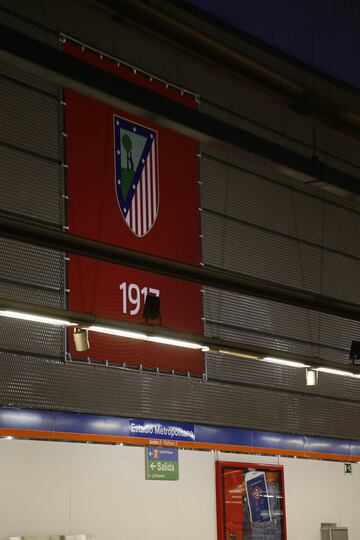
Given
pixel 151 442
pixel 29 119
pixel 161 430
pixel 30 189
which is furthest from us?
pixel 161 430

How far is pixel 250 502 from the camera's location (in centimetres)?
1415

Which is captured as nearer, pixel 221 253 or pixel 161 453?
pixel 161 453

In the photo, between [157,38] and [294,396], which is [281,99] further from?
[294,396]

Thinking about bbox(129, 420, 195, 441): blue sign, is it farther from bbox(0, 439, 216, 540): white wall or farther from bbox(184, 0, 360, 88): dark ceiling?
bbox(184, 0, 360, 88): dark ceiling

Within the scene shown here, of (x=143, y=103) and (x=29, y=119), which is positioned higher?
(x=29, y=119)

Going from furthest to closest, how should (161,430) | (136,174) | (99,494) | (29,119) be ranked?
1. (136,174)
2. (161,430)
3. (99,494)
4. (29,119)

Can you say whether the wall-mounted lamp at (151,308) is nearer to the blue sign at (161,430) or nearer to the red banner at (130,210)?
the red banner at (130,210)

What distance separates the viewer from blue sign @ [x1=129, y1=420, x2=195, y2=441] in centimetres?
1279

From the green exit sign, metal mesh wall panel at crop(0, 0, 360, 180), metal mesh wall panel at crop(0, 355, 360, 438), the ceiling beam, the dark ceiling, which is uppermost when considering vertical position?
metal mesh wall panel at crop(0, 0, 360, 180)

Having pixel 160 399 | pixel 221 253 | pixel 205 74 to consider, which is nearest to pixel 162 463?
pixel 160 399

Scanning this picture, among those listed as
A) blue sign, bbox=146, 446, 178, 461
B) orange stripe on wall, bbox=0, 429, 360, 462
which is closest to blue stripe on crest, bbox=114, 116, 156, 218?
orange stripe on wall, bbox=0, 429, 360, 462

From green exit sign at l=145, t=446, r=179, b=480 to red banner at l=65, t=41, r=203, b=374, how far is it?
1.05 metres

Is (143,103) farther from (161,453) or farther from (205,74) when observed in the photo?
(205,74)

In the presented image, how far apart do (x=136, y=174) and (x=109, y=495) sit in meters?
4.01
